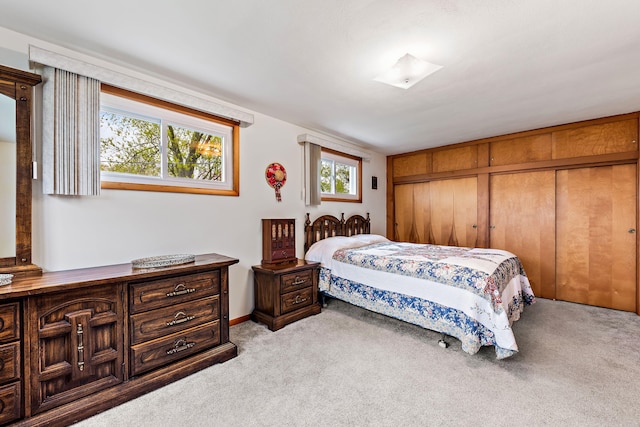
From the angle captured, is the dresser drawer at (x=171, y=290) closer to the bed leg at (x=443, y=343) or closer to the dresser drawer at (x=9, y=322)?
the dresser drawer at (x=9, y=322)

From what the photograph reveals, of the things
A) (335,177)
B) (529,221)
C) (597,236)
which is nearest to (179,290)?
(335,177)

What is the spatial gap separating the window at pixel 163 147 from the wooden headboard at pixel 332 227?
125 centimetres

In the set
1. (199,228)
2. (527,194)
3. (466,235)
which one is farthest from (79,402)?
(527,194)

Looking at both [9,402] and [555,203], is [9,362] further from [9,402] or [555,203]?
[555,203]

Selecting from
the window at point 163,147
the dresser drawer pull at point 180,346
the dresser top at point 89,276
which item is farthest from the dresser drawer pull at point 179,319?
the window at point 163,147

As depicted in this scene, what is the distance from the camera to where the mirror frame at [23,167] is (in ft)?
5.72

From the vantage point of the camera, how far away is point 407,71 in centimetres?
210

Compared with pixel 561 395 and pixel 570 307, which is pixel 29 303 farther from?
pixel 570 307

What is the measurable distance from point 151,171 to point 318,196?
202 cm

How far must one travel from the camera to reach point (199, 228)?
272 cm

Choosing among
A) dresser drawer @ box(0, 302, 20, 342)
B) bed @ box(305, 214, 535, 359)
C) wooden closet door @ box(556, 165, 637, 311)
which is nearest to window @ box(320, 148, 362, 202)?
bed @ box(305, 214, 535, 359)

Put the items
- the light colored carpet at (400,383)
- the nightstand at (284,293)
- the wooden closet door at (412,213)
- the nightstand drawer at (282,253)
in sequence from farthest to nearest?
the wooden closet door at (412,213) < the nightstand drawer at (282,253) < the nightstand at (284,293) < the light colored carpet at (400,383)

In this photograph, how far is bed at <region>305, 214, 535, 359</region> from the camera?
7.29ft

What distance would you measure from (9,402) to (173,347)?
793 mm
